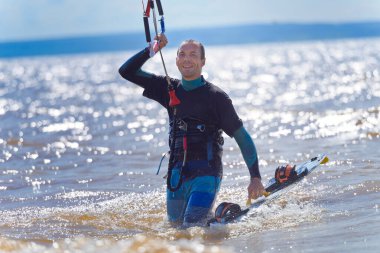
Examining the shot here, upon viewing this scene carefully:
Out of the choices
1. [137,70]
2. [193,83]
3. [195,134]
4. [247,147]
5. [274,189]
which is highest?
[137,70]

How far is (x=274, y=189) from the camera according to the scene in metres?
9.59

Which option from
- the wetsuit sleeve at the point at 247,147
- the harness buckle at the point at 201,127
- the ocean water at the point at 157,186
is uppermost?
the harness buckle at the point at 201,127

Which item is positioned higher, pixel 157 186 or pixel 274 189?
pixel 274 189

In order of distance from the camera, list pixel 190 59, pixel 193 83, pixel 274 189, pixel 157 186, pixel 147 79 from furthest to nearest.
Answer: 1. pixel 157 186
2. pixel 274 189
3. pixel 147 79
4. pixel 193 83
5. pixel 190 59

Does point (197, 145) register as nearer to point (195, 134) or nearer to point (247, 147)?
point (195, 134)

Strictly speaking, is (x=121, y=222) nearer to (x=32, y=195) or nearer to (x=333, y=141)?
(x=32, y=195)

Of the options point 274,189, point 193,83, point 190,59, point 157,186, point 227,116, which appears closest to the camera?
point 227,116

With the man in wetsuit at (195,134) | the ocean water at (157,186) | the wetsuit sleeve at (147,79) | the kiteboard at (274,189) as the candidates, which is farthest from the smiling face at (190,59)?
the ocean water at (157,186)

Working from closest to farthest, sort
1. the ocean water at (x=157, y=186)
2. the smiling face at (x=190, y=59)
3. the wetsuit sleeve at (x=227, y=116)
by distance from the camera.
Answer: the ocean water at (x=157, y=186), the wetsuit sleeve at (x=227, y=116), the smiling face at (x=190, y=59)

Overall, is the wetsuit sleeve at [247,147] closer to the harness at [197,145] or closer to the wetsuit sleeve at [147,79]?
the harness at [197,145]

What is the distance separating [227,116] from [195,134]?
0.42m

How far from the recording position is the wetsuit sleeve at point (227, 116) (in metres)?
8.62

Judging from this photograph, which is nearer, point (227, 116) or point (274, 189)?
point (227, 116)

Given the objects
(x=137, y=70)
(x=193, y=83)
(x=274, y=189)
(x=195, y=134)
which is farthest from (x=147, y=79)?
(x=274, y=189)
